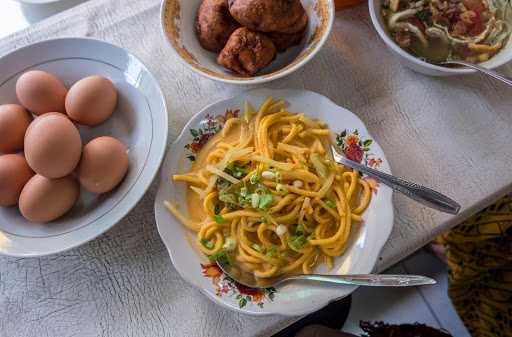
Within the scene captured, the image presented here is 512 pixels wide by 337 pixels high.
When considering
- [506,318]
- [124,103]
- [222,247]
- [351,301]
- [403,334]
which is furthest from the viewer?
[351,301]

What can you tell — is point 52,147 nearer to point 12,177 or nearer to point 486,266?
point 12,177

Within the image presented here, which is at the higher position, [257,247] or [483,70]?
[483,70]

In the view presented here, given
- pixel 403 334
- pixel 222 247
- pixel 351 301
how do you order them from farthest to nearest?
pixel 351 301 < pixel 403 334 < pixel 222 247

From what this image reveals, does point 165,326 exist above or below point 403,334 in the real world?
above

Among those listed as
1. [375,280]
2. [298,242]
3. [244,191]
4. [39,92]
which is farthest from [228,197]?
[39,92]

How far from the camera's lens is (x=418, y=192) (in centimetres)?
69

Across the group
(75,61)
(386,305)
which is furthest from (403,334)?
(75,61)

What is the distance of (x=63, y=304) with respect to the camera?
2.35 ft

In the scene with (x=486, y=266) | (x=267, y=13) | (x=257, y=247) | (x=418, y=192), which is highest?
(x=267, y=13)

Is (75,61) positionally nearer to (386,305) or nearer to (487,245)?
(487,245)

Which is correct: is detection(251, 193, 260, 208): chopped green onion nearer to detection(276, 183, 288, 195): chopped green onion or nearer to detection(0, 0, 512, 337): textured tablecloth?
detection(276, 183, 288, 195): chopped green onion

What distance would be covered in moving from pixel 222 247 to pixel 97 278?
227mm

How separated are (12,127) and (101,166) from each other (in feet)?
0.59

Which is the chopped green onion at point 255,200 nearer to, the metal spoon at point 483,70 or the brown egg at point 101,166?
the brown egg at point 101,166
